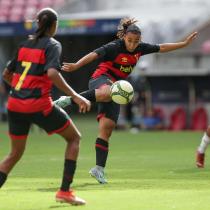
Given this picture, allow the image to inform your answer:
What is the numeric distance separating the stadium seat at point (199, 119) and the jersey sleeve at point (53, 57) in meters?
A: 18.6

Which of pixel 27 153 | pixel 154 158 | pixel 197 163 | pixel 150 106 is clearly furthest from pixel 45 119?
pixel 150 106

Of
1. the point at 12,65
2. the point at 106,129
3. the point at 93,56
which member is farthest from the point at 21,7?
the point at 12,65

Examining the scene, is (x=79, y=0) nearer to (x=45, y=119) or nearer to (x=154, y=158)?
(x=154, y=158)

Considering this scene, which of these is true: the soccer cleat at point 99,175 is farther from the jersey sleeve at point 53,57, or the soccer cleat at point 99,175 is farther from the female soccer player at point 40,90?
the jersey sleeve at point 53,57

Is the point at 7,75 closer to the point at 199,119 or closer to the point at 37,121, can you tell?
the point at 37,121

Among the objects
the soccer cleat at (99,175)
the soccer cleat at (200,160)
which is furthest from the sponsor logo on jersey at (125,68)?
the soccer cleat at (200,160)

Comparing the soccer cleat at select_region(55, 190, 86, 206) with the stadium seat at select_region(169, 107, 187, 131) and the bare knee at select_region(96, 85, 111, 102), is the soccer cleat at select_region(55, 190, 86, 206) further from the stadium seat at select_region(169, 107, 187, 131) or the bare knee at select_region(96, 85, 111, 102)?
the stadium seat at select_region(169, 107, 187, 131)

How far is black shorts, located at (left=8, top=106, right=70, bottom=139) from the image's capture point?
9.72 m

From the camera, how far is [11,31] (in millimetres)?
33938

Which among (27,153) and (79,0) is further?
(79,0)

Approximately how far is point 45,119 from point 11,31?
2458 centimetres

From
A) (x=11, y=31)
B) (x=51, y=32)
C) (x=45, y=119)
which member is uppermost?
(x=11, y=31)

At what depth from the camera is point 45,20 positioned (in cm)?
969

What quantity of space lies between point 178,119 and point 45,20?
18871mm
